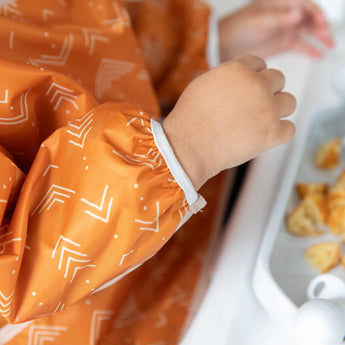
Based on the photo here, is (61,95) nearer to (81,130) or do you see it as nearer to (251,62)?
(81,130)

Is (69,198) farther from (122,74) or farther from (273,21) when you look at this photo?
(273,21)

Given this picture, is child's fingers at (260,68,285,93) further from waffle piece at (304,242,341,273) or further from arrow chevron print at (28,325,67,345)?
arrow chevron print at (28,325,67,345)

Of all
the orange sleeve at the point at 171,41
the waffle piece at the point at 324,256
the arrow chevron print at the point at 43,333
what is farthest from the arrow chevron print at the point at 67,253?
the orange sleeve at the point at 171,41

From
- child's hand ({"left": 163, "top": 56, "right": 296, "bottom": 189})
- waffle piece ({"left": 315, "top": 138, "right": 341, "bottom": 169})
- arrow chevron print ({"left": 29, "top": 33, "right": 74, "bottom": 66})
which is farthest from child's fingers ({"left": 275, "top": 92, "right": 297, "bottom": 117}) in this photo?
arrow chevron print ({"left": 29, "top": 33, "right": 74, "bottom": 66})

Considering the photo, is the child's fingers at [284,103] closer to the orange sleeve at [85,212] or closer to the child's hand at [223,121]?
the child's hand at [223,121]

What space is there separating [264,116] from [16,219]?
22cm

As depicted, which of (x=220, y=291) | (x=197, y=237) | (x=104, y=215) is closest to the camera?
(x=104, y=215)

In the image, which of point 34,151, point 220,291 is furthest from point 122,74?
point 220,291

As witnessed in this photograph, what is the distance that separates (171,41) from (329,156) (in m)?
0.27

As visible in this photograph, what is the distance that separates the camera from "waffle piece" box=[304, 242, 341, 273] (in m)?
0.49

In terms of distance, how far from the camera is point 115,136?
1.40 feet

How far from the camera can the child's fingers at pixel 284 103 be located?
49 centimetres

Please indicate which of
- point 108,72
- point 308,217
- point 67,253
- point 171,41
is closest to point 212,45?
point 171,41

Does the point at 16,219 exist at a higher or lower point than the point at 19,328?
higher
